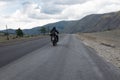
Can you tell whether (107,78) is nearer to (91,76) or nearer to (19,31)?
(91,76)

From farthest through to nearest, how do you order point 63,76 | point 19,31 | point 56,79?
1. point 19,31
2. point 63,76
3. point 56,79

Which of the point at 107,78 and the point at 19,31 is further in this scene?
the point at 19,31

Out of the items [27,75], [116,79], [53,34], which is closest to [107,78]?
[116,79]

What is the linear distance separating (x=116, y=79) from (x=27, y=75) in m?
3.08

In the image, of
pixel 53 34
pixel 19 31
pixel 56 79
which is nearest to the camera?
pixel 56 79

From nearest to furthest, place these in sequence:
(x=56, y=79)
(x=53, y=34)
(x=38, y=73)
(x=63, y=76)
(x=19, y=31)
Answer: (x=56, y=79) < (x=63, y=76) < (x=38, y=73) < (x=53, y=34) < (x=19, y=31)

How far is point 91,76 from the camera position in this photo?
11.1 m

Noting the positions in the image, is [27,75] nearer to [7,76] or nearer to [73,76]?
[7,76]

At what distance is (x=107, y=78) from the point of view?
10.5 m

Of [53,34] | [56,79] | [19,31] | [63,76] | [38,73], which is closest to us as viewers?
[56,79]

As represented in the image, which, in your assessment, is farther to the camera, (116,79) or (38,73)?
(38,73)

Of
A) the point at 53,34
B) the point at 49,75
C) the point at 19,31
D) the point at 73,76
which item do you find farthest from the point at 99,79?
the point at 19,31

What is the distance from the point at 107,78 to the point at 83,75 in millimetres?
1126

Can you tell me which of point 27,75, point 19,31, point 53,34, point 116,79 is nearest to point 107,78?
point 116,79
